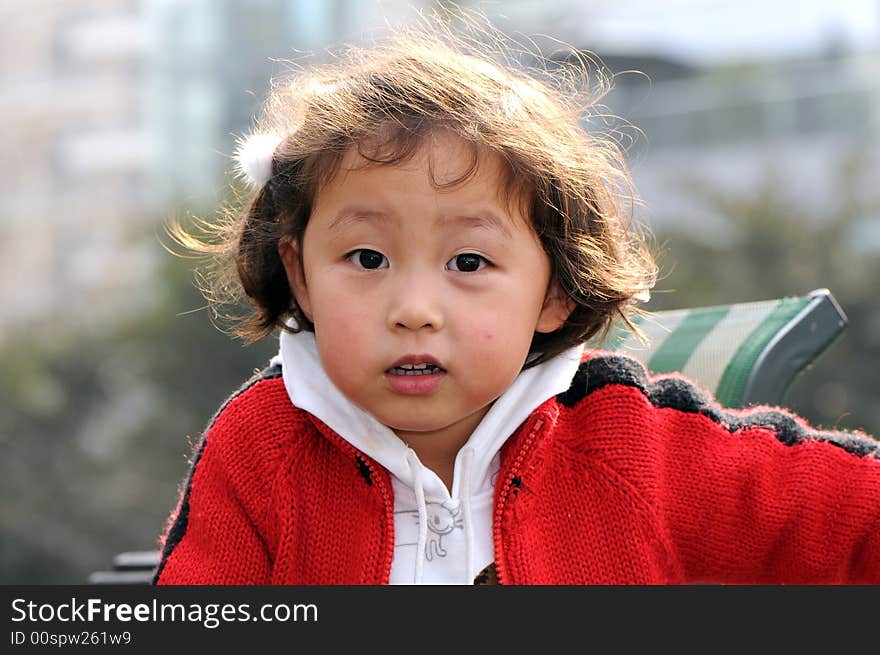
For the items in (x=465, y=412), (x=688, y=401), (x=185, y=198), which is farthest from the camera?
(x=185, y=198)

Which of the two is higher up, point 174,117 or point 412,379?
point 174,117

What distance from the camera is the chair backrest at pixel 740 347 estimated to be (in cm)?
209

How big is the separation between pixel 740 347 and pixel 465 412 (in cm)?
72

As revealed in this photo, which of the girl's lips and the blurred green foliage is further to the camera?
the blurred green foliage

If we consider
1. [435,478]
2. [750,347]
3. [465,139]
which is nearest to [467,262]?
[465,139]

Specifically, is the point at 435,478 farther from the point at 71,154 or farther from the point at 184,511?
the point at 71,154

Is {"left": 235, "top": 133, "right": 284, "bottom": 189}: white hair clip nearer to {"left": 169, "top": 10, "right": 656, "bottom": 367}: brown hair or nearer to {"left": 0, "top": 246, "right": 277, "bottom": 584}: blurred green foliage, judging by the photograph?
{"left": 169, "top": 10, "right": 656, "bottom": 367}: brown hair

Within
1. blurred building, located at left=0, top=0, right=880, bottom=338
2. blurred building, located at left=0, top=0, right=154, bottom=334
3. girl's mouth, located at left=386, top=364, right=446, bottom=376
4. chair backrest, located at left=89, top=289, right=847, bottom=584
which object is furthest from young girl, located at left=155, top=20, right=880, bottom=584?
blurred building, located at left=0, top=0, right=154, bottom=334

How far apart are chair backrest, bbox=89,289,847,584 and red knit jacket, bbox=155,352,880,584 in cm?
33

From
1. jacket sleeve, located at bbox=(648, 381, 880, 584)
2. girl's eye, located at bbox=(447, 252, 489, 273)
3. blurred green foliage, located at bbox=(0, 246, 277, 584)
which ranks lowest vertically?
jacket sleeve, located at bbox=(648, 381, 880, 584)

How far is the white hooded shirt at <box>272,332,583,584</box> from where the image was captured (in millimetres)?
1709

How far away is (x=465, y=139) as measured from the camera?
1.62 metres

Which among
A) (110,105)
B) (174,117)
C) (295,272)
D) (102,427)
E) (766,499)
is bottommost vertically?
(766,499)

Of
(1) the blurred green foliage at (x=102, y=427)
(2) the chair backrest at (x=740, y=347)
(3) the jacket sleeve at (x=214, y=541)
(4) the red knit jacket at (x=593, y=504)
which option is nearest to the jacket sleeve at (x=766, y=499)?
(4) the red knit jacket at (x=593, y=504)
